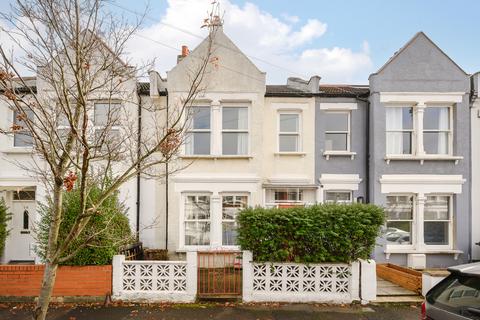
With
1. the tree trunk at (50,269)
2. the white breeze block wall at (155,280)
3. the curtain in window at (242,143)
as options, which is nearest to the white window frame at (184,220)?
the curtain in window at (242,143)

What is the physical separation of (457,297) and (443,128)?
383 inches

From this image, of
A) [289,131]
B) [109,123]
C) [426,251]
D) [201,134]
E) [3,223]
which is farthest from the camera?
[289,131]

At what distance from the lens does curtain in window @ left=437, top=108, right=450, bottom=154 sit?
12.3 metres

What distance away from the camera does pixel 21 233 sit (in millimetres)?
12109

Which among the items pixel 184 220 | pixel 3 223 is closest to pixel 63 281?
pixel 184 220

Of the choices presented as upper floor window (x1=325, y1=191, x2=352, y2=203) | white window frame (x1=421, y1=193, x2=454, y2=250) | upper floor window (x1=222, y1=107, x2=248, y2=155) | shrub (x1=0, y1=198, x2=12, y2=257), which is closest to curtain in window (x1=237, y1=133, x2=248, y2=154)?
upper floor window (x1=222, y1=107, x2=248, y2=155)

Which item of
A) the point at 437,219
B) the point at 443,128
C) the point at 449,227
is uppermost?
the point at 443,128

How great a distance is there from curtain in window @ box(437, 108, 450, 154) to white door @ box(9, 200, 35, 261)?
1464cm

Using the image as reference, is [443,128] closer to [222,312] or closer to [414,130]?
[414,130]

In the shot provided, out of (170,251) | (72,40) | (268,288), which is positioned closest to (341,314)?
(268,288)

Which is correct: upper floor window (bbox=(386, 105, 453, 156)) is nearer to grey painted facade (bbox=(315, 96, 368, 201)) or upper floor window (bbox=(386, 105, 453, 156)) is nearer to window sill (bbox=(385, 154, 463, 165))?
window sill (bbox=(385, 154, 463, 165))

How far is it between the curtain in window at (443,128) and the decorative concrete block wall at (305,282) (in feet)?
22.0

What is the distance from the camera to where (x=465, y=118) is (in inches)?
472

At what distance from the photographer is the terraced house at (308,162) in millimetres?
11797
